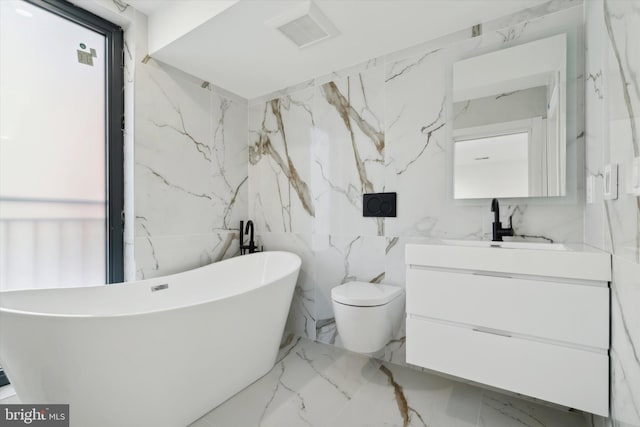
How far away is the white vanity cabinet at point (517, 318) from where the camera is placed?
3.59 ft

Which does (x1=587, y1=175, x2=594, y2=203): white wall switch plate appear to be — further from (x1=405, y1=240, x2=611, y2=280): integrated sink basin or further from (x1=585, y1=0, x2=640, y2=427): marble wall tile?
(x1=405, y1=240, x2=611, y2=280): integrated sink basin

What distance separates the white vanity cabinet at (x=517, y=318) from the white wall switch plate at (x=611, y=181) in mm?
231

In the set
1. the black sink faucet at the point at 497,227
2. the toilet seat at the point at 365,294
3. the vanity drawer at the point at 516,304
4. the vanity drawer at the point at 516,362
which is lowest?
the vanity drawer at the point at 516,362

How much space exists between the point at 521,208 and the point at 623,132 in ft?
2.53

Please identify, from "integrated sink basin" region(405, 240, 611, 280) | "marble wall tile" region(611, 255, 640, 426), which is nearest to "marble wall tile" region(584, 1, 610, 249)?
"integrated sink basin" region(405, 240, 611, 280)

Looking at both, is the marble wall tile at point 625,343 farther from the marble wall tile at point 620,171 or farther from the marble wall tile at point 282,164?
the marble wall tile at point 282,164

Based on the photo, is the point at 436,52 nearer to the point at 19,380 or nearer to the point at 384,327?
the point at 384,327

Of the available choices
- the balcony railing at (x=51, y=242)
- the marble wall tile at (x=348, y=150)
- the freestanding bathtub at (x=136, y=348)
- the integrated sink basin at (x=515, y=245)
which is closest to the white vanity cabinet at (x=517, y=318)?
the integrated sink basin at (x=515, y=245)

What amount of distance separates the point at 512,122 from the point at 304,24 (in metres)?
1.35

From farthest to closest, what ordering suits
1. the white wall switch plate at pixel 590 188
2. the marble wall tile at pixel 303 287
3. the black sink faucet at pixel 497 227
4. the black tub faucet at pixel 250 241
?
1. the black tub faucet at pixel 250 241
2. the marble wall tile at pixel 303 287
3. the black sink faucet at pixel 497 227
4. the white wall switch plate at pixel 590 188

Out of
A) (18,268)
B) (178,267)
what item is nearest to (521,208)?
(178,267)

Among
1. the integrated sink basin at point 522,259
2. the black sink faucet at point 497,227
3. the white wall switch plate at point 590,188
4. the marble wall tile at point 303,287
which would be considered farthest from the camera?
the marble wall tile at point 303,287

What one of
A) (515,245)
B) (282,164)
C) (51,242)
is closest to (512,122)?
(515,245)

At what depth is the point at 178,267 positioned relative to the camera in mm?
2240
